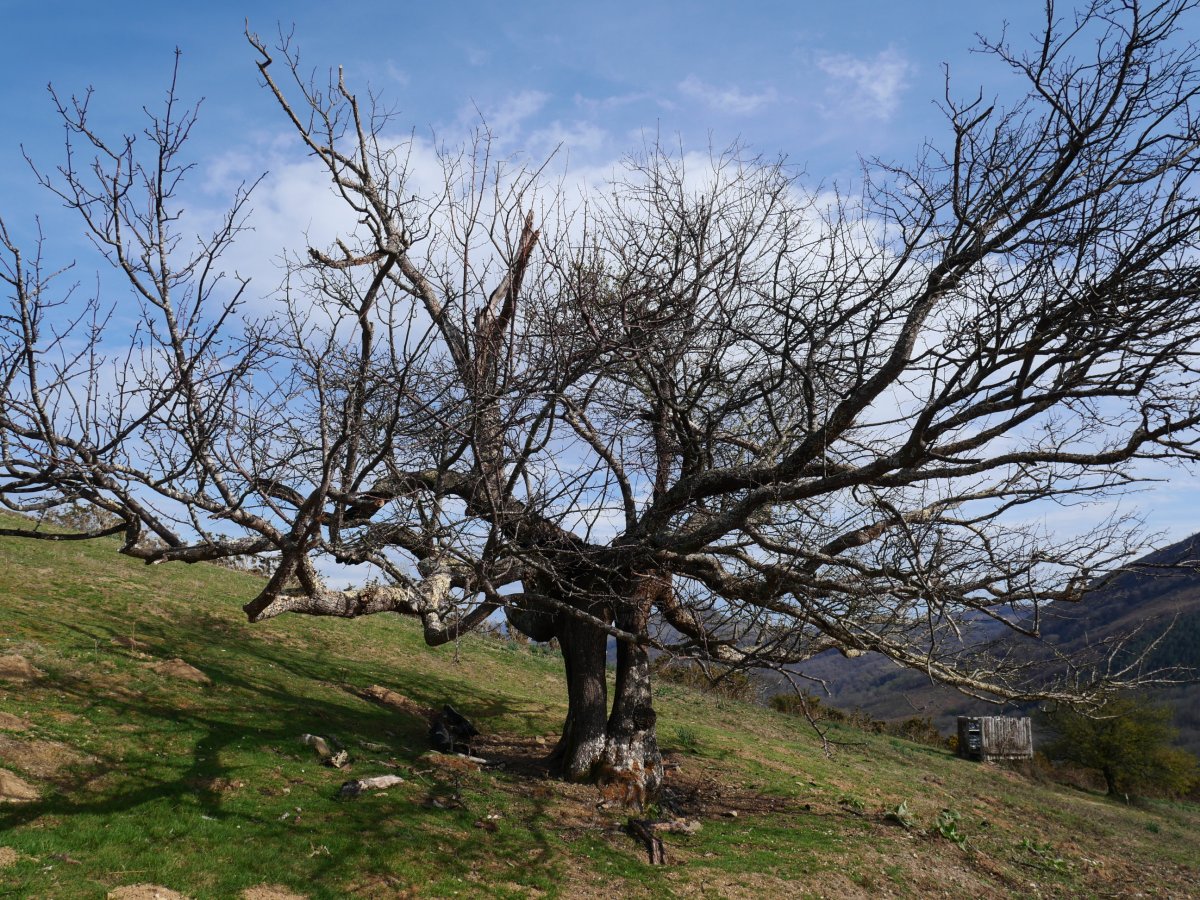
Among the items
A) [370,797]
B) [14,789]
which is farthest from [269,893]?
[14,789]

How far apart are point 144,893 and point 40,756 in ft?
8.95

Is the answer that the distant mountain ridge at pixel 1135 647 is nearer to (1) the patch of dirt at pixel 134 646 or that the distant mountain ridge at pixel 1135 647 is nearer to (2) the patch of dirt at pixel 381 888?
(2) the patch of dirt at pixel 381 888

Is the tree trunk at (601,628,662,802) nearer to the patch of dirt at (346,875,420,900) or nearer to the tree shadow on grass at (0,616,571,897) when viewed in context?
the tree shadow on grass at (0,616,571,897)

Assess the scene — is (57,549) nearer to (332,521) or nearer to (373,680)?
(373,680)

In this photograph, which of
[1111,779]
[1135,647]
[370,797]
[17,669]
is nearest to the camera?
[370,797]

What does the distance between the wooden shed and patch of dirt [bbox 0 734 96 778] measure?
22835mm

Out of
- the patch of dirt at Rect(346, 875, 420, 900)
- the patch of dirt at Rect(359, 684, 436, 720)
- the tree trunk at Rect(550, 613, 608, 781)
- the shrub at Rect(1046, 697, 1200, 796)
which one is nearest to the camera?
the patch of dirt at Rect(346, 875, 420, 900)

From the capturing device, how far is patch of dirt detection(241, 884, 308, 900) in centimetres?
652

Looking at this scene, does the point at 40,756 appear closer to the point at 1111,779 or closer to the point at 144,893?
the point at 144,893

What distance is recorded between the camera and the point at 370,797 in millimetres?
8914

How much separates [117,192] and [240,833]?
5.78 m

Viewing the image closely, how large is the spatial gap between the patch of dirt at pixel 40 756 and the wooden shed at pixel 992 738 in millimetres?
22835

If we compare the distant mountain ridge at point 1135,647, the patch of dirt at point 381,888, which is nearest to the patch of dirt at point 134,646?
the patch of dirt at point 381,888

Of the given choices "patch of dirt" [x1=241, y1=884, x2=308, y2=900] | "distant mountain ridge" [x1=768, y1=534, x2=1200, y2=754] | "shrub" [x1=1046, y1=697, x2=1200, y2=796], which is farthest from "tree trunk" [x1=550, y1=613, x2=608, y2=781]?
"shrub" [x1=1046, y1=697, x2=1200, y2=796]
